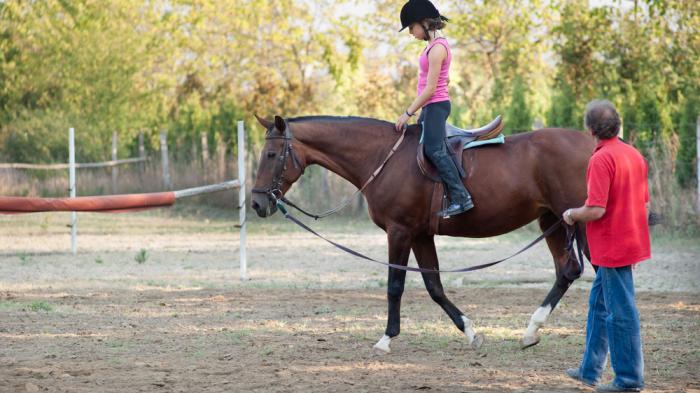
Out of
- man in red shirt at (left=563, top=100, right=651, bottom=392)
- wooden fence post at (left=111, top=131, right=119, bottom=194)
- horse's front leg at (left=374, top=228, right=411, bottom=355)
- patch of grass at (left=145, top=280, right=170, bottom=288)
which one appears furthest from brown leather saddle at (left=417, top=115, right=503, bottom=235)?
wooden fence post at (left=111, top=131, right=119, bottom=194)

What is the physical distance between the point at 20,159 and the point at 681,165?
21.3 meters

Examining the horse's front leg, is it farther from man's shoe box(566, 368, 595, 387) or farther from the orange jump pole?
the orange jump pole

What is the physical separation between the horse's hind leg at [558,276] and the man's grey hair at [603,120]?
2286 mm

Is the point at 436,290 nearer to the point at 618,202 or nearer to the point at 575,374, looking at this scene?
the point at 575,374

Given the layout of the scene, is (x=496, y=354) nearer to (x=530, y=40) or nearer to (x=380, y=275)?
(x=380, y=275)

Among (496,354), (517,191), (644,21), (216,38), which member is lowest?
(496,354)

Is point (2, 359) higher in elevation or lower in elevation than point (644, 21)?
lower

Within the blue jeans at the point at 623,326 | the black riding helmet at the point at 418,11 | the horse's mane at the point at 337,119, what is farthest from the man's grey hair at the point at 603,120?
the horse's mane at the point at 337,119

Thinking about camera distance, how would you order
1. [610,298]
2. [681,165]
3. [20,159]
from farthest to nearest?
1. [20,159]
2. [681,165]
3. [610,298]

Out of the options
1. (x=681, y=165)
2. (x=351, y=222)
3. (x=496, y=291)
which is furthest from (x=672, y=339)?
(x=351, y=222)

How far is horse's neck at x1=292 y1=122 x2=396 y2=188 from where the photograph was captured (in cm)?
807

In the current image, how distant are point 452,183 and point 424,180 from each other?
0.25 meters

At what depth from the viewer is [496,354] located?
292 inches

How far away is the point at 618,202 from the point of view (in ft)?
18.6
